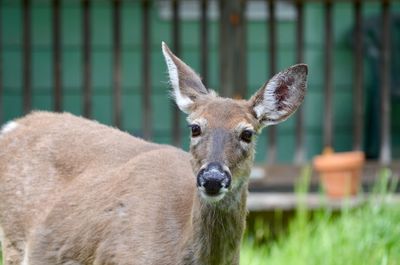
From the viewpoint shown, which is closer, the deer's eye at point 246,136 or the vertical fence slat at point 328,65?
the deer's eye at point 246,136

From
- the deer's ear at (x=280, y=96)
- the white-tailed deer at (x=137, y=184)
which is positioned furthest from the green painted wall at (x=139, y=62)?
the deer's ear at (x=280, y=96)

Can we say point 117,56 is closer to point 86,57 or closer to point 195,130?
point 86,57

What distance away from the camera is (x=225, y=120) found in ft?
22.3

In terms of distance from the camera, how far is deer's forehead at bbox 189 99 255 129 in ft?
22.2

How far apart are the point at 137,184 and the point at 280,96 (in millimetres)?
938

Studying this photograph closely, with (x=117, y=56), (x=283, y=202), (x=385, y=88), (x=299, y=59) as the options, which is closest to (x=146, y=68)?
(x=117, y=56)

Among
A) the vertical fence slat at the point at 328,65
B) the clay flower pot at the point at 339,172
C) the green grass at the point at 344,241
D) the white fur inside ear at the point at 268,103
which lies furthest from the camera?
the vertical fence slat at the point at 328,65

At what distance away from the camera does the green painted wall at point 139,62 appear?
14453mm

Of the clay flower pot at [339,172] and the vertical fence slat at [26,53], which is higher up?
the vertical fence slat at [26,53]

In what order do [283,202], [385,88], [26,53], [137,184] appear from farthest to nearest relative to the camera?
[385,88] → [26,53] → [283,202] → [137,184]

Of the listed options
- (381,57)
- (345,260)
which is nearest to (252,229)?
(381,57)

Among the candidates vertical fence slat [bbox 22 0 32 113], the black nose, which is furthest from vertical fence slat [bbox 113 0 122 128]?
the black nose

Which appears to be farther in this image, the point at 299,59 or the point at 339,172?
the point at 299,59

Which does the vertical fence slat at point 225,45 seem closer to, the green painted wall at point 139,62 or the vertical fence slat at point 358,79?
the vertical fence slat at point 358,79
